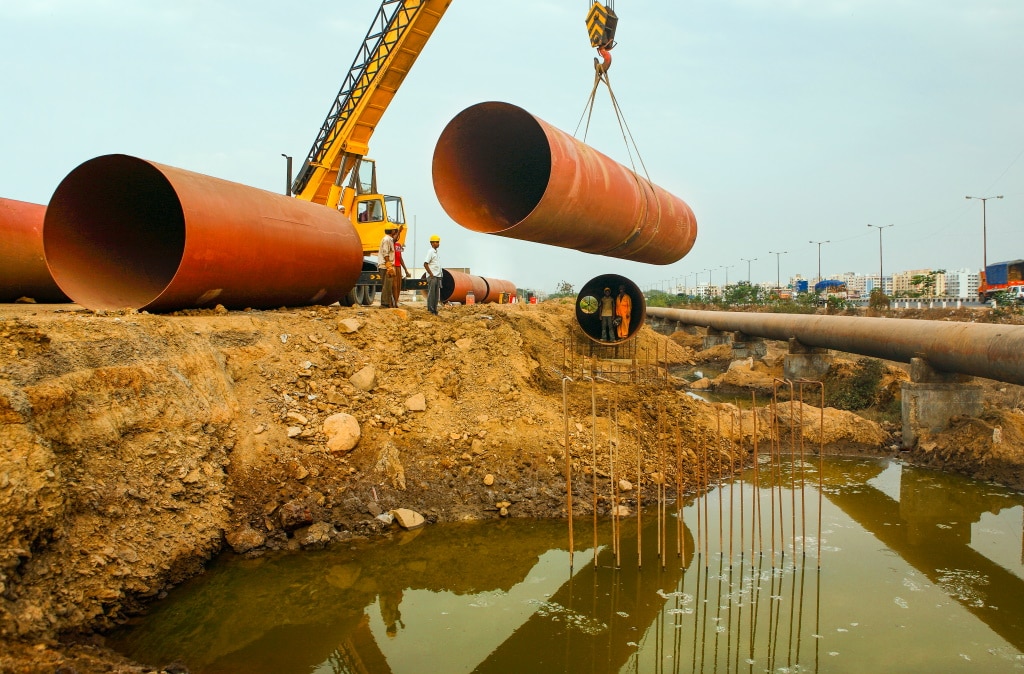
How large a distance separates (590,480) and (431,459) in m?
1.84

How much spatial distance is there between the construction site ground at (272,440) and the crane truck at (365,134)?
4147 mm

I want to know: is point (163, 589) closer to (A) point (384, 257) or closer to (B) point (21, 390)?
(B) point (21, 390)

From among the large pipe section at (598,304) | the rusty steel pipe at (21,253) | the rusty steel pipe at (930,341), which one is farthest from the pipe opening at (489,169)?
the large pipe section at (598,304)

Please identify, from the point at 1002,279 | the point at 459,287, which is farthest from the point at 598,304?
the point at 1002,279

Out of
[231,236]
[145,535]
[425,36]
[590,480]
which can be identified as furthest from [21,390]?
[425,36]

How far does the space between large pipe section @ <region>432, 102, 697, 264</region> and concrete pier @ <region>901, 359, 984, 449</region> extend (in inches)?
218

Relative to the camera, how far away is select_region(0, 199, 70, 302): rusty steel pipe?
361 inches

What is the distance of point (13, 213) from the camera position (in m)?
9.44

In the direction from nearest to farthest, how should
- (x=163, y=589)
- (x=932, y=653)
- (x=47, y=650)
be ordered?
(x=47, y=650)
(x=932, y=653)
(x=163, y=589)

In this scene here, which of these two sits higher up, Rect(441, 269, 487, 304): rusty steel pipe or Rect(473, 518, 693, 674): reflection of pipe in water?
Rect(441, 269, 487, 304): rusty steel pipe

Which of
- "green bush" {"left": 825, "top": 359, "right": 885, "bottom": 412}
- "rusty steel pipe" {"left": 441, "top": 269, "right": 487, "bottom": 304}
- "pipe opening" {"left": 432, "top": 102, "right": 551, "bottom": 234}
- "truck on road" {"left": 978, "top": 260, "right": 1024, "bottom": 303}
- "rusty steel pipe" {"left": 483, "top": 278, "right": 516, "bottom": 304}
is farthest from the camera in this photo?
"truck on road" {"left": 978, "top": 260, "right": 1024, "bottom": 303}

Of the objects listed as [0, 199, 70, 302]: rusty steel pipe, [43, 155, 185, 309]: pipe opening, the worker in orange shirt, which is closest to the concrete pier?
the worker in orange shirt

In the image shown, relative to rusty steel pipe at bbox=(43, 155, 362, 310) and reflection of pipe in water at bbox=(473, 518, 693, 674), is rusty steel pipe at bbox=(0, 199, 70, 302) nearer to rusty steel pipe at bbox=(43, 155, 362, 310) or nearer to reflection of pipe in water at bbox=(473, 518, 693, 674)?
rusty steel pipe at bbox=(43, 155, 362, 310)

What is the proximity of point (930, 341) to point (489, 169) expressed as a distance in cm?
725
